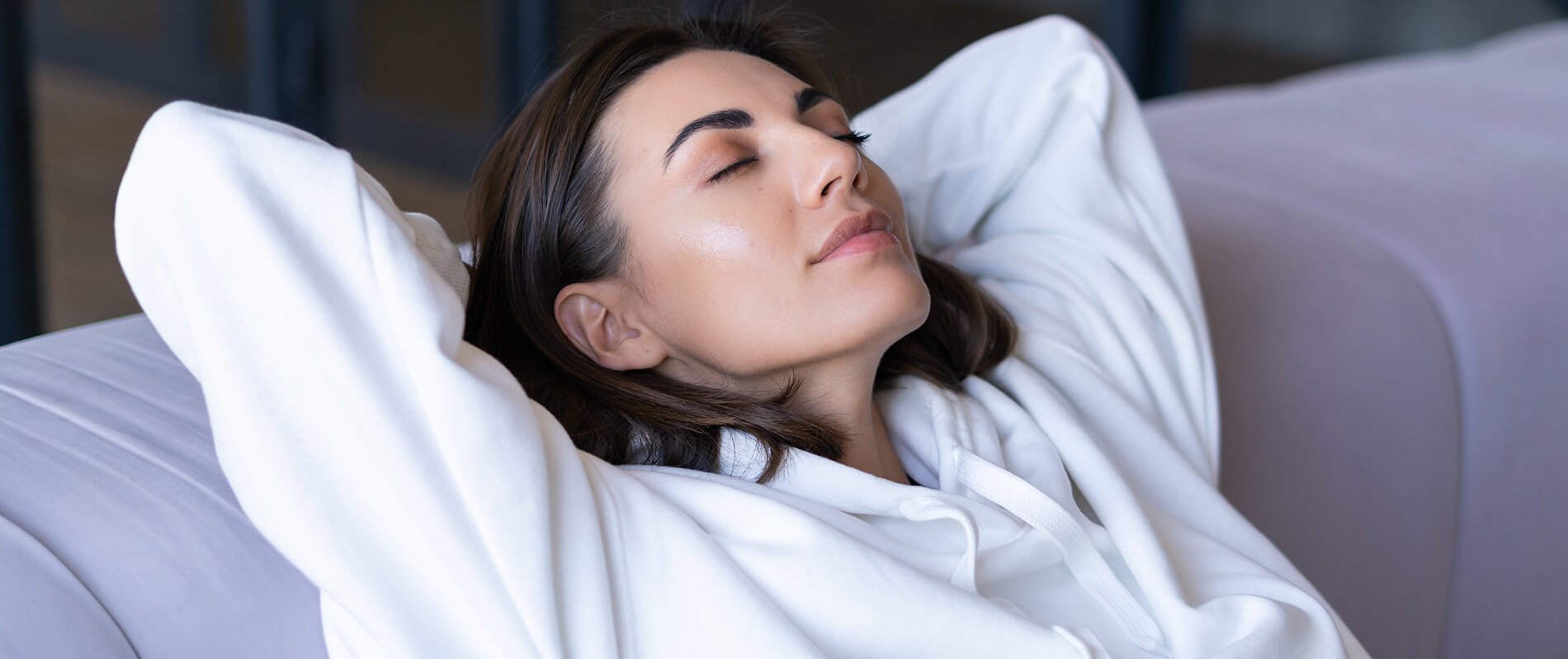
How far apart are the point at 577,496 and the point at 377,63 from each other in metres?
3.13

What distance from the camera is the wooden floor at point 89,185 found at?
3.12 m

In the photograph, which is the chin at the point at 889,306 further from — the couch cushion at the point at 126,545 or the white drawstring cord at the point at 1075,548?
the couch cushion at the point at 126,545

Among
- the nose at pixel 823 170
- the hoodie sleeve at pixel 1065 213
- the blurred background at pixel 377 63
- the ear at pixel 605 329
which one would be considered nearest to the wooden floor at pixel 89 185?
the blurred background at pixel 377 63

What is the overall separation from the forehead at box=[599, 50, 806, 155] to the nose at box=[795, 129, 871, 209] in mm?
55

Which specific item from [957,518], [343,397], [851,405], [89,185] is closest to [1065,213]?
[851,405]

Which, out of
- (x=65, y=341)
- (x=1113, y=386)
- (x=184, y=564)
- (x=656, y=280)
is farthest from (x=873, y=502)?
(x=65, y=341)

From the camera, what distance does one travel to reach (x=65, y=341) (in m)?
1.09

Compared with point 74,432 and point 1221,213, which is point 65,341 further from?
point 1221,213

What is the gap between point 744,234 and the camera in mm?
1040

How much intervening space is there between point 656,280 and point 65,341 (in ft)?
1.49

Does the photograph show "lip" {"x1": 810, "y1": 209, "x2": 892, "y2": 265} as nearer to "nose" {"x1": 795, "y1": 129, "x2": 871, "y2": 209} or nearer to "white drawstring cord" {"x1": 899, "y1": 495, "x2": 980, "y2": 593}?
"nose" {"x1": 795, "y1": 129, "x2": 871, "y2": 209}

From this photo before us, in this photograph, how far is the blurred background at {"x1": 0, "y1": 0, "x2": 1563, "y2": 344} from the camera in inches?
96.7

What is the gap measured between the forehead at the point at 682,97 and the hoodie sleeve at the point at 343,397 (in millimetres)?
307

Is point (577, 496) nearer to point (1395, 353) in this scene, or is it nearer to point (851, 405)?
point (851, 405)
